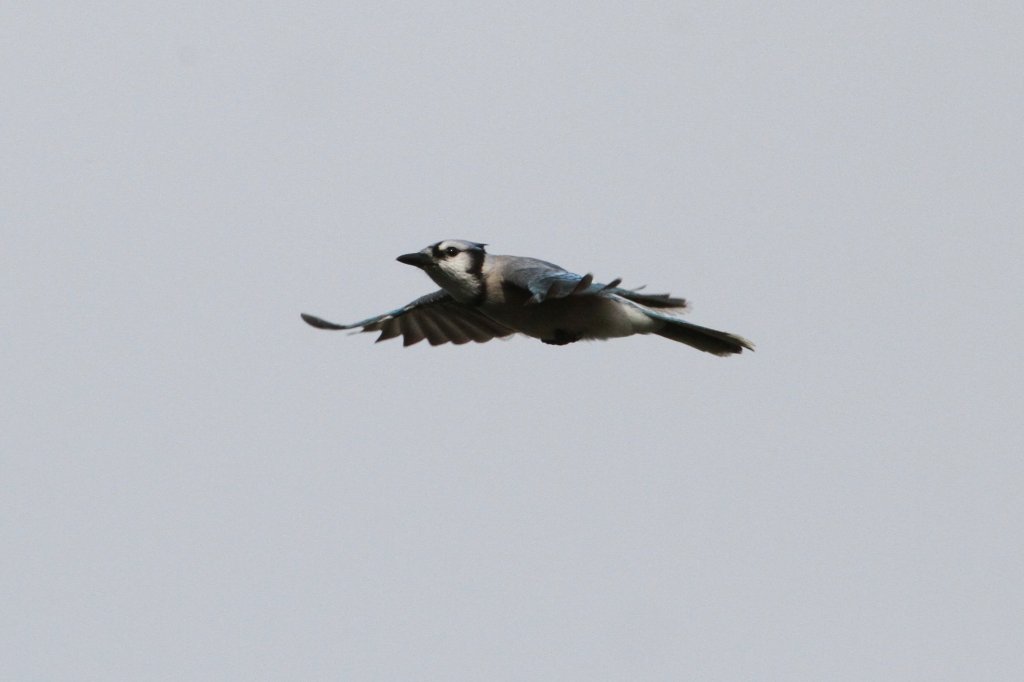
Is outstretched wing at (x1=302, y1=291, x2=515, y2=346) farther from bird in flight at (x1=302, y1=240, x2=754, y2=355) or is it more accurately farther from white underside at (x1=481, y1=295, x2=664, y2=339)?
white underside at (x1=481, y1=295, x2=664, y2=339)

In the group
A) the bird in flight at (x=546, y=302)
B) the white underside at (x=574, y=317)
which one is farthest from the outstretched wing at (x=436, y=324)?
the white underside at (x=574, y=317)

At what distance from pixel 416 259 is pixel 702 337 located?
7.83 feet

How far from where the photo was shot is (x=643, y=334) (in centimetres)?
1180

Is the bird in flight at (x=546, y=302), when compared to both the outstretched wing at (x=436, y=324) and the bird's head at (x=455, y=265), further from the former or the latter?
the outstretched wing at (x=436, y=324)

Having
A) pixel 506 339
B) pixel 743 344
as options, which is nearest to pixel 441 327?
pixel 506 339

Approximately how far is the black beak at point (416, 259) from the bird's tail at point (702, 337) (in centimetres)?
190

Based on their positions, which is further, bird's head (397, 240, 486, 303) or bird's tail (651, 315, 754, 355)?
bird's tail (651, 315, 754, 355)

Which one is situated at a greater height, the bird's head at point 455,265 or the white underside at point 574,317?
the bird's head at point 455,265

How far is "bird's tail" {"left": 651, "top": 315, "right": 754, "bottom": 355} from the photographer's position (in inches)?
463

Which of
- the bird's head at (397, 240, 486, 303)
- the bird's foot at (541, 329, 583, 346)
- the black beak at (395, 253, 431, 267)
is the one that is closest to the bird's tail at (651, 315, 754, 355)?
the bird's foot at (541, 329, 583, 346)

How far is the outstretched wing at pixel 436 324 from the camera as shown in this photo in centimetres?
1265

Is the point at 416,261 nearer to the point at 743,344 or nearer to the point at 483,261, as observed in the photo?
the point at 483,261

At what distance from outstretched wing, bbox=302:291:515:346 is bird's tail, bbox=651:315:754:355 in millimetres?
1567

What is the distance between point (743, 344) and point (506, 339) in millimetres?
2165
